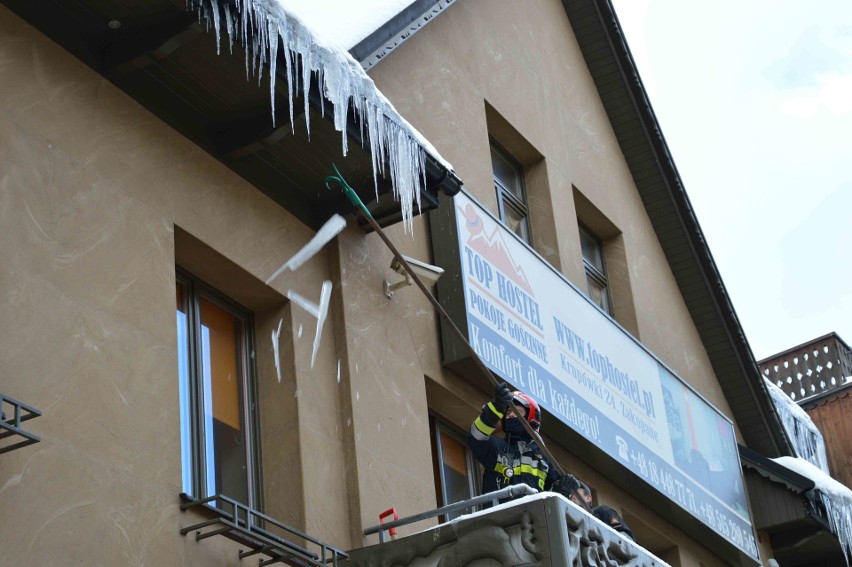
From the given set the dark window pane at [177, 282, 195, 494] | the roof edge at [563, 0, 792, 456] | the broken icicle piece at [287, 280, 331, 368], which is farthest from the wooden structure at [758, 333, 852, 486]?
the dark window pane at [177, 282, 195, 494]

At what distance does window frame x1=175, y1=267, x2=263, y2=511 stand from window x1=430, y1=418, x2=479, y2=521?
245 cm

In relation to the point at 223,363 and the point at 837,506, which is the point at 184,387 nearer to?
the point at 223,363

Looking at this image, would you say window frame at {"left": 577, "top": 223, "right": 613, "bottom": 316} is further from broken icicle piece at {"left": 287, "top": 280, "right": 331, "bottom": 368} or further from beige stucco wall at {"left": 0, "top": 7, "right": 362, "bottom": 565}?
beige stucco wall at {"left": 0, "top": 7, "right": 362, "bottom": 565}

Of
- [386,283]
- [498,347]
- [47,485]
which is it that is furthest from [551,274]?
[47,485]

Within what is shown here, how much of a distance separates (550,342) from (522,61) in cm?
445

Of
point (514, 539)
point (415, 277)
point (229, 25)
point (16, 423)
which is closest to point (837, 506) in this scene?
point (415, 277)

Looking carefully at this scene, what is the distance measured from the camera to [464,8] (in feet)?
54.2

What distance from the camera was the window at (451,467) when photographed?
43.4ft

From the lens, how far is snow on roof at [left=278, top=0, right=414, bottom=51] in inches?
512

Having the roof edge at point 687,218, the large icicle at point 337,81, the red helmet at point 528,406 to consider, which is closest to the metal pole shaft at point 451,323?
the red helmet at point 528,406

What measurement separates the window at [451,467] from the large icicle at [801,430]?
8899 mm

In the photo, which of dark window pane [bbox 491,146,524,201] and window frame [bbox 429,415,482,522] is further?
dark window pane [bbox 491,146,524,201]

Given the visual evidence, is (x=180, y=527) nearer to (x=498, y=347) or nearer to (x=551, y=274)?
(x=498, y=347)

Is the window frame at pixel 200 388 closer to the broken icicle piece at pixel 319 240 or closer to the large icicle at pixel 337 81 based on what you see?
the broken icicle piece at pixel 319 240
